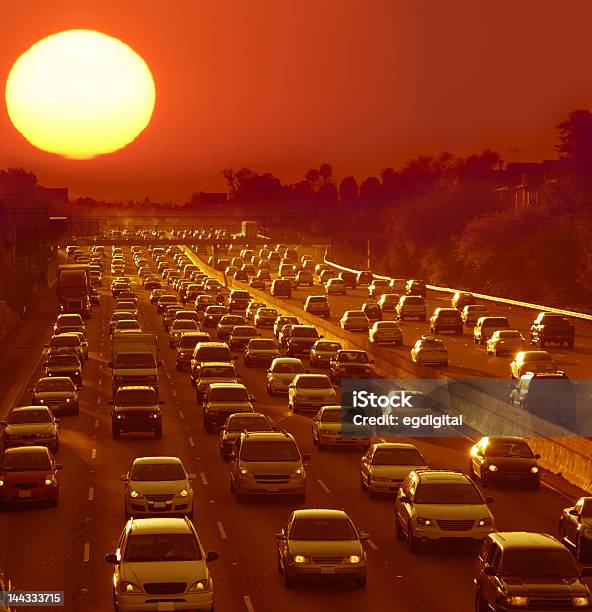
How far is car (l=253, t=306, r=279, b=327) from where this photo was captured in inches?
3944

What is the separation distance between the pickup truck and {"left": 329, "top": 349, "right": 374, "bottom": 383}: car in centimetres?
1566

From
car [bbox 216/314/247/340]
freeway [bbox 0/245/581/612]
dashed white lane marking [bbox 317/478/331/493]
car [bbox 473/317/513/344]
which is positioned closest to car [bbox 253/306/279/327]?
car [bbox 216/314/247/340]

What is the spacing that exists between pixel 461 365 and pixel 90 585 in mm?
47747

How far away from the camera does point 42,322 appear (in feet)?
377

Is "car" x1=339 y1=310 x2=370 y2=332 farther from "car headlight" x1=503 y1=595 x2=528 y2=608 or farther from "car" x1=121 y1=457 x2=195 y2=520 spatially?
"car headlight" x1=503 y1=595 x2=528 y2=608

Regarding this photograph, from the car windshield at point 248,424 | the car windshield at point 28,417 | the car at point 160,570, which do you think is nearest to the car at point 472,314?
the car windshield at point 28,417

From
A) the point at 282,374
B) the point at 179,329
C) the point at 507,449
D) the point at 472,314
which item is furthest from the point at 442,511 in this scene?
the point at 472,314

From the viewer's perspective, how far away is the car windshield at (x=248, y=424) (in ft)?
144

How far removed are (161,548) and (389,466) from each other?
47.1ft

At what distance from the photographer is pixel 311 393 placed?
56719 millimetres

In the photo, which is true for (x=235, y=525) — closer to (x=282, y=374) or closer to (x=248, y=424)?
(x=248, y=424)

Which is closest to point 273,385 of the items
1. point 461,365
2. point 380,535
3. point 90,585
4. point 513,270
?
point 461,365

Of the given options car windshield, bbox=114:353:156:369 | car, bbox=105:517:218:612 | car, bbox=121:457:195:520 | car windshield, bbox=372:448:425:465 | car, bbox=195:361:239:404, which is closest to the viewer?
car, bbox=105:517:218:612

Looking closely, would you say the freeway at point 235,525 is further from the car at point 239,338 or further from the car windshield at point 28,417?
the car at point 239,338
